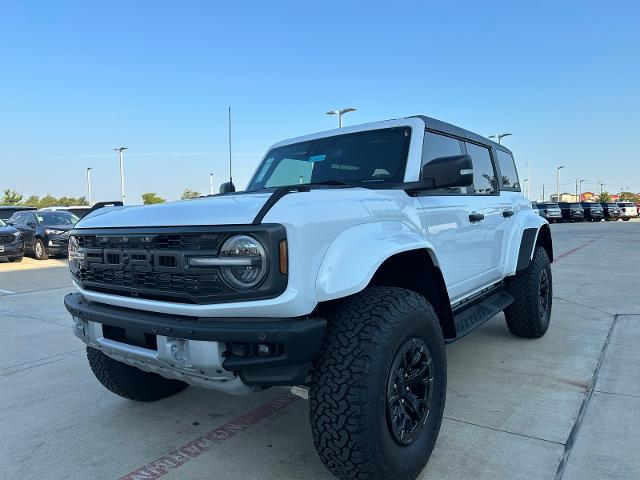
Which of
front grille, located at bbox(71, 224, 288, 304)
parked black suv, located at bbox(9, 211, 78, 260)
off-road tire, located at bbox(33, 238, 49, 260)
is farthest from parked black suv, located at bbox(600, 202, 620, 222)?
→ front grille, located at bbox(71, 224, 288, 304)

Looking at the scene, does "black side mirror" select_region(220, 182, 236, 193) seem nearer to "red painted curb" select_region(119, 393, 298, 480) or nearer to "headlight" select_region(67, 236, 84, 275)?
"headlight" select_region(67, 236, 84, 275)

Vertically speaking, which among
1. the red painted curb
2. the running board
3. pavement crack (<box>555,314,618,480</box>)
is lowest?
the red painted curb

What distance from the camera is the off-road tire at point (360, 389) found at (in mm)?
2055

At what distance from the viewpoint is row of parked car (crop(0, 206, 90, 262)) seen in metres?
13.3

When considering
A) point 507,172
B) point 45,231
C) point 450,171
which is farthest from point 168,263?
point 45,231

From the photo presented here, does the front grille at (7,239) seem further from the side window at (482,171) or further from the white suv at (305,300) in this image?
the side window at (482,171)

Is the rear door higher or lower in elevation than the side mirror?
lower

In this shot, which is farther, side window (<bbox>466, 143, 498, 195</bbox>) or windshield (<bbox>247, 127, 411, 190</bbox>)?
side window (<bbox>466, 143, 498, 195</bbox>)

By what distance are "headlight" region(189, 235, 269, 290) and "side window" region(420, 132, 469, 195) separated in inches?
57.1

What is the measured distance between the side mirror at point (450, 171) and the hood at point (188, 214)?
0.96 m

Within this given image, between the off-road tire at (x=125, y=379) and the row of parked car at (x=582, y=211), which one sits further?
the row of parked car at (x=582, y=211)

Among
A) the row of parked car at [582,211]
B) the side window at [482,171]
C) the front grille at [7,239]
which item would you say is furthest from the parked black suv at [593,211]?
the side window at [482,171]

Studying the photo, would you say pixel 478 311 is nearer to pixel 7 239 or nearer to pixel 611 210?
pixel 7 239

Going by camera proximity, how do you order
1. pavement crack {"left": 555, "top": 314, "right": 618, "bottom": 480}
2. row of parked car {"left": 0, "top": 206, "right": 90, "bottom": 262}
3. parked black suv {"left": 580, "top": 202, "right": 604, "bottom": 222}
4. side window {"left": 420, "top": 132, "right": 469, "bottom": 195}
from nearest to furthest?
pavement crack {"left": 555, "top": 314, "right": 618, "bottom": 480}
side window {"left": 420, "top": 132, "right": 469, "bottom": 195}
row of parked car {"left": 0, "top": 206, "right": 90, "bottom": 262}
parked black suv {"left": 580, "top": 202, "right": 604, "bottom": 222}
